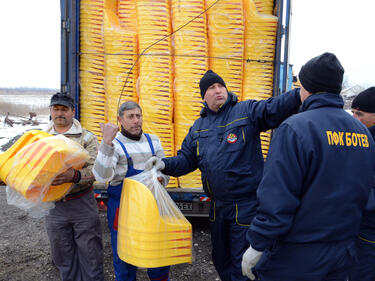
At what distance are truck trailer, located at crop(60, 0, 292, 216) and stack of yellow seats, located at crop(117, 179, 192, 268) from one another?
1415 mm

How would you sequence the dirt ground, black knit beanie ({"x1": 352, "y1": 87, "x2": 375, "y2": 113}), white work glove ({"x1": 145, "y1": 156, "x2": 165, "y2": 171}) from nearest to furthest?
black knit beanie ({"x1": 352, "y1": 87, "x2": 375, "y2": 113}), white work glove ({"x1": 145, "y1": 156, "x2": 165, "y2": 171}), the dirt ground

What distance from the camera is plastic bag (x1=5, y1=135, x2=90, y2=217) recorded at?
1.85 m

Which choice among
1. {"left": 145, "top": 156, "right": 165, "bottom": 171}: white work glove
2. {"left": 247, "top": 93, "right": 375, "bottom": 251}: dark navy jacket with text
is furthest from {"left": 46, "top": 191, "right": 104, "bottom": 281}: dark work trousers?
{"left": 247, "top": 93, "right": 375, "bottom": 251}: dark navy jacket with text

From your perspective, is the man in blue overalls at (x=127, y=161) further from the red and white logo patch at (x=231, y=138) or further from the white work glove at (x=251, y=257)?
the white work glove at (x=251, y=257)

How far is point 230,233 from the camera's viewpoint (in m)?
2.15

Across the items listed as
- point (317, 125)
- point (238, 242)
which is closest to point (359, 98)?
point (317, 125)

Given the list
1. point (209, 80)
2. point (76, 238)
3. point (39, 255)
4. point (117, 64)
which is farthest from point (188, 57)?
point (39, 255)

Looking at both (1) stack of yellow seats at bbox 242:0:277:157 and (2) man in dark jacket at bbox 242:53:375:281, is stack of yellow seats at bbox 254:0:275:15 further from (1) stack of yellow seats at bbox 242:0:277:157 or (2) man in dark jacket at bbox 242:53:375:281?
(2) man in dark jacket at bbox 242:53:375:281

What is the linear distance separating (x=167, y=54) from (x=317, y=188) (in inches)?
98.3

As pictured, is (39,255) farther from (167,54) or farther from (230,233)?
(167,54)

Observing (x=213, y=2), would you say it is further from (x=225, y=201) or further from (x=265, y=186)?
(x=265, y=186)

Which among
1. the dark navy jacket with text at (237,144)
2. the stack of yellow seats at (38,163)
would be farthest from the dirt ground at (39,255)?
the stack of yellow seats at (38,163)

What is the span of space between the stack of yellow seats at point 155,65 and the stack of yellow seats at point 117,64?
128 millimetres

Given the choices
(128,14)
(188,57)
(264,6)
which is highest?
(264,6)
